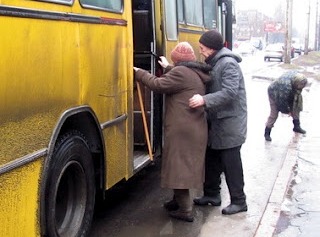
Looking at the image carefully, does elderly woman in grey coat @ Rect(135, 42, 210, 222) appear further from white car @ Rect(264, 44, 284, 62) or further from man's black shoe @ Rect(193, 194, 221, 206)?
white car @ Rect(264, 44, 284, 62)

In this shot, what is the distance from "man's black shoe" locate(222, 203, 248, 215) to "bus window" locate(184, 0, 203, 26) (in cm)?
290

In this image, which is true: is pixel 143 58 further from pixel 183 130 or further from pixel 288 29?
pixel 288 29

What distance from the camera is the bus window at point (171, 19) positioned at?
6220mm

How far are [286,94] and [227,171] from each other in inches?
163

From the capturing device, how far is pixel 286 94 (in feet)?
30.4

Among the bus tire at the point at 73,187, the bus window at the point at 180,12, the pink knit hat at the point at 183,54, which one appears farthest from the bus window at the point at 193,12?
the bus tire at the point at 73,187

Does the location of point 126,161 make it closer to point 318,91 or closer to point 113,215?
point 113,215

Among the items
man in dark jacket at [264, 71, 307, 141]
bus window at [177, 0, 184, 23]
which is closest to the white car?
man in dark jacket at [264, 71, 307, 141]

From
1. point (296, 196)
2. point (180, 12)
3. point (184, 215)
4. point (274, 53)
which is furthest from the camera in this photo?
point (274, 53)

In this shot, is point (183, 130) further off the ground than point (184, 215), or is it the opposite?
point (183, 130)

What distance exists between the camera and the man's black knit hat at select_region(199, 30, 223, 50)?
17.5ft

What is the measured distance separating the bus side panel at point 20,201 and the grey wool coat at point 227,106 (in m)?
2.30

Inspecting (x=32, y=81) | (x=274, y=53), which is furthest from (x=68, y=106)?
(x=274, y=53)

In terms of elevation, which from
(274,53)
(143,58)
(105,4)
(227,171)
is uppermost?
(105,4)
